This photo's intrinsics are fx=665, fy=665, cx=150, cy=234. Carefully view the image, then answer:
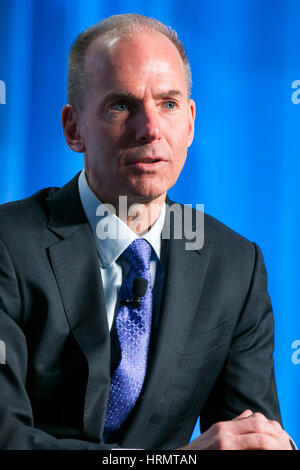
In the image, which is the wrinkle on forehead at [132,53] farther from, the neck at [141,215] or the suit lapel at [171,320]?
the suit lapel at [171,320]

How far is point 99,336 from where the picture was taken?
1352 mm

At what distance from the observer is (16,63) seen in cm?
205

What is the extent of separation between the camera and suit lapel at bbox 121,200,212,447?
139 cm

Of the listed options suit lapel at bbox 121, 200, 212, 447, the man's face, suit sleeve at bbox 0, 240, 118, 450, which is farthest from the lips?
suit sleeve at bbox 0, 240, 118, 450

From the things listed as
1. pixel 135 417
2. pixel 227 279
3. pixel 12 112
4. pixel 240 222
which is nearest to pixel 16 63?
pixel 12 112

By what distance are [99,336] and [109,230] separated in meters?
0.25

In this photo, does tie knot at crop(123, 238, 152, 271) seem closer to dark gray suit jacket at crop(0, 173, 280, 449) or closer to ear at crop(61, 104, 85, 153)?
dark gray suit jacket at crop(0, 173, 280, 449)

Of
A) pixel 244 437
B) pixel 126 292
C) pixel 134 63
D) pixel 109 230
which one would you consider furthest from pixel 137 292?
pixel 134 63

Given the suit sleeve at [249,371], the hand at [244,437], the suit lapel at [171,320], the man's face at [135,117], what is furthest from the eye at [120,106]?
the hand at [244,437]

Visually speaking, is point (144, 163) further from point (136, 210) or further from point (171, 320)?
point (171, 320)

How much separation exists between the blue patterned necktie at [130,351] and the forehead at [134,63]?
14.8 inches

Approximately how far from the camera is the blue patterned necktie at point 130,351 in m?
1.37

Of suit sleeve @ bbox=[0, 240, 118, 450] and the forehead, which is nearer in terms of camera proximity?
suit sleeve @ bbox=[0, 240, 118, 450]

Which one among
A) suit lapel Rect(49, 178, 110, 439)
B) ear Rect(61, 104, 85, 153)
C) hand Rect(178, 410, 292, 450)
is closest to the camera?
hand Rect(178, 410, 292, 450)
